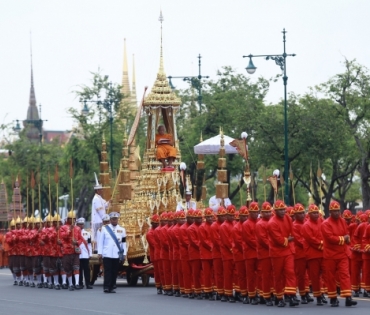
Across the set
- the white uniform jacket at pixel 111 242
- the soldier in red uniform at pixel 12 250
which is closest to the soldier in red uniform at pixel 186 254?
the white uniform jacket at pixel 111 242

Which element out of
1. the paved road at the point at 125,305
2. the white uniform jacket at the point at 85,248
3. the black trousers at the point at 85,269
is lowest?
the paved road at the point at 125,305

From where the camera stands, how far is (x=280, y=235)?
22453 millimetres

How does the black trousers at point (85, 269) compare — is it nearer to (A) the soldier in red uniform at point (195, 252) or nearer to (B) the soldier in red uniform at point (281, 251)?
(A) the soldier in red uniform at point (195, 252)

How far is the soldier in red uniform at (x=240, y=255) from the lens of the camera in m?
23.8

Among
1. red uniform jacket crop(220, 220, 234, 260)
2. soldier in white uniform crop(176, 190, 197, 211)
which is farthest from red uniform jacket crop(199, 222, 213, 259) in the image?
soldier in white uniform crop(176, 190, 197, 211)

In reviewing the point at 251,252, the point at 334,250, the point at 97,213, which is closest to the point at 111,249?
the point at 97,213

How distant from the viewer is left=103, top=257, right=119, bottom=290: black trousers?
28.1 metres

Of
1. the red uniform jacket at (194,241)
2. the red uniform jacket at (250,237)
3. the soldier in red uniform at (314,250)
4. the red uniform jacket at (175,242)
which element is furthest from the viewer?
the red uniform jacket at (175,242)

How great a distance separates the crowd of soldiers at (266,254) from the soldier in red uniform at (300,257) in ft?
0.06

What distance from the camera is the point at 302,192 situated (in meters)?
60.4

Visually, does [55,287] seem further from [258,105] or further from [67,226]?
[258,105]

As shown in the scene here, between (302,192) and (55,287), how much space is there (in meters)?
30.3

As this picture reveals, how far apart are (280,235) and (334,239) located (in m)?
0.94

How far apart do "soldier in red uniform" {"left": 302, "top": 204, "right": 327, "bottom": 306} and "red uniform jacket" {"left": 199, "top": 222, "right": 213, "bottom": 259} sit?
270 centimetres
